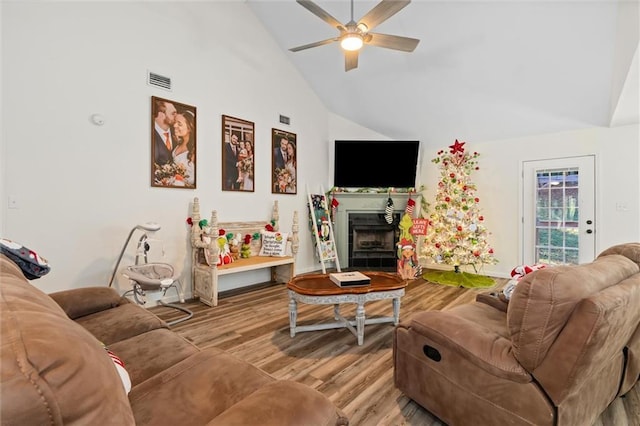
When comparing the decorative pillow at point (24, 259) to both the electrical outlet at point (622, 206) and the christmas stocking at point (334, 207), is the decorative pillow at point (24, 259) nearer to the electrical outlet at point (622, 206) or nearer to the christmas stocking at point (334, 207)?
the christmas stocking at point (334, 207)

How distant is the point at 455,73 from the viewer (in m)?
4.23

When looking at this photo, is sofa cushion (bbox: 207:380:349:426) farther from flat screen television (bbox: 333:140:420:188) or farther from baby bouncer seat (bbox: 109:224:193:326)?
flat screen television (bbox: 333:140:420:188)

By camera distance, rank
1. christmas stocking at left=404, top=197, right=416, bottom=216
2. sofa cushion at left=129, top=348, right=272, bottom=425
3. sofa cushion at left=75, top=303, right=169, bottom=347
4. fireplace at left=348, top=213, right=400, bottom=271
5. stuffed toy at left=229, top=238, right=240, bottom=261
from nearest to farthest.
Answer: sofa cushion at left=129, top=348, right=272, bottom=425 → sofa cushion at left=75, top=303, right=169, bottom=347 → stuffed toy at left=229, top=238, right=240, bottom=261 → christmas stocking at left=404, top=197, right=416, bottom=216 → fireplace at left=348, top=213, right=400, bottom=271

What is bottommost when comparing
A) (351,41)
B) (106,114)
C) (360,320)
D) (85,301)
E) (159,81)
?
(360,320)

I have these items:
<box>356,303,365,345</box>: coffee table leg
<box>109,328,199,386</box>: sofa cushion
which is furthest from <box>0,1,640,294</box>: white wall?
<box>356,303,365,345</box>: coffee table leg

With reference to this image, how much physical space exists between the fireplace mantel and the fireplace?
86mm

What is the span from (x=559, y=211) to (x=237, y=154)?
5.02 meters

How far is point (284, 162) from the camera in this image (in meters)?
5.13

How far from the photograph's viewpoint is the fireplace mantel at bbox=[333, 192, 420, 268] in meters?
5.80

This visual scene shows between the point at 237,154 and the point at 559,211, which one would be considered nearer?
the point at 237,154

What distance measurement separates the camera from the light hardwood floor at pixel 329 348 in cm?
180

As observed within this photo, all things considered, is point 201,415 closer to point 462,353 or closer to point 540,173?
point 462,353

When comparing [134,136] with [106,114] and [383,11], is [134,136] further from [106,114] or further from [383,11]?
[383,11]

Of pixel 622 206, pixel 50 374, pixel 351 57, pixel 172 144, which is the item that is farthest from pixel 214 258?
pixel 622 206
